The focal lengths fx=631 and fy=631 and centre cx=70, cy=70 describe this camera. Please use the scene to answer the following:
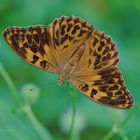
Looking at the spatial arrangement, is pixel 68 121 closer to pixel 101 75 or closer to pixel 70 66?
pixel 70 66

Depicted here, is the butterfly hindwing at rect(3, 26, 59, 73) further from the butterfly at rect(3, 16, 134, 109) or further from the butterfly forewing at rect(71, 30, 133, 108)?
the butterfly forewing at rect(71, 30, 133, 108)

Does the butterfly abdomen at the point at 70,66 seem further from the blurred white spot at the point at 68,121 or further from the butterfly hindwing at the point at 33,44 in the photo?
the blurred white spot at the point at 68,121

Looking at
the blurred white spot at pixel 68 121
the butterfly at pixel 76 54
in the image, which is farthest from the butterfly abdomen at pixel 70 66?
the blurred white spot at pixel 68 121

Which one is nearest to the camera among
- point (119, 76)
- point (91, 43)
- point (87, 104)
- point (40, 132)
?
point (119, 76)

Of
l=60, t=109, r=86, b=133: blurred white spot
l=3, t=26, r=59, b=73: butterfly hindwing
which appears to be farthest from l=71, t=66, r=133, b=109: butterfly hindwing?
l=60, t=109, r=86, b=133: blurred white spot

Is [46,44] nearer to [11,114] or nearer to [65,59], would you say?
[65,59]

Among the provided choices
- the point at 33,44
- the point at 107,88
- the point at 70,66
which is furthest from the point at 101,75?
the point at 33,44

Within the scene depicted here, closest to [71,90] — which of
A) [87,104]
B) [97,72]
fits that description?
[97,72]
